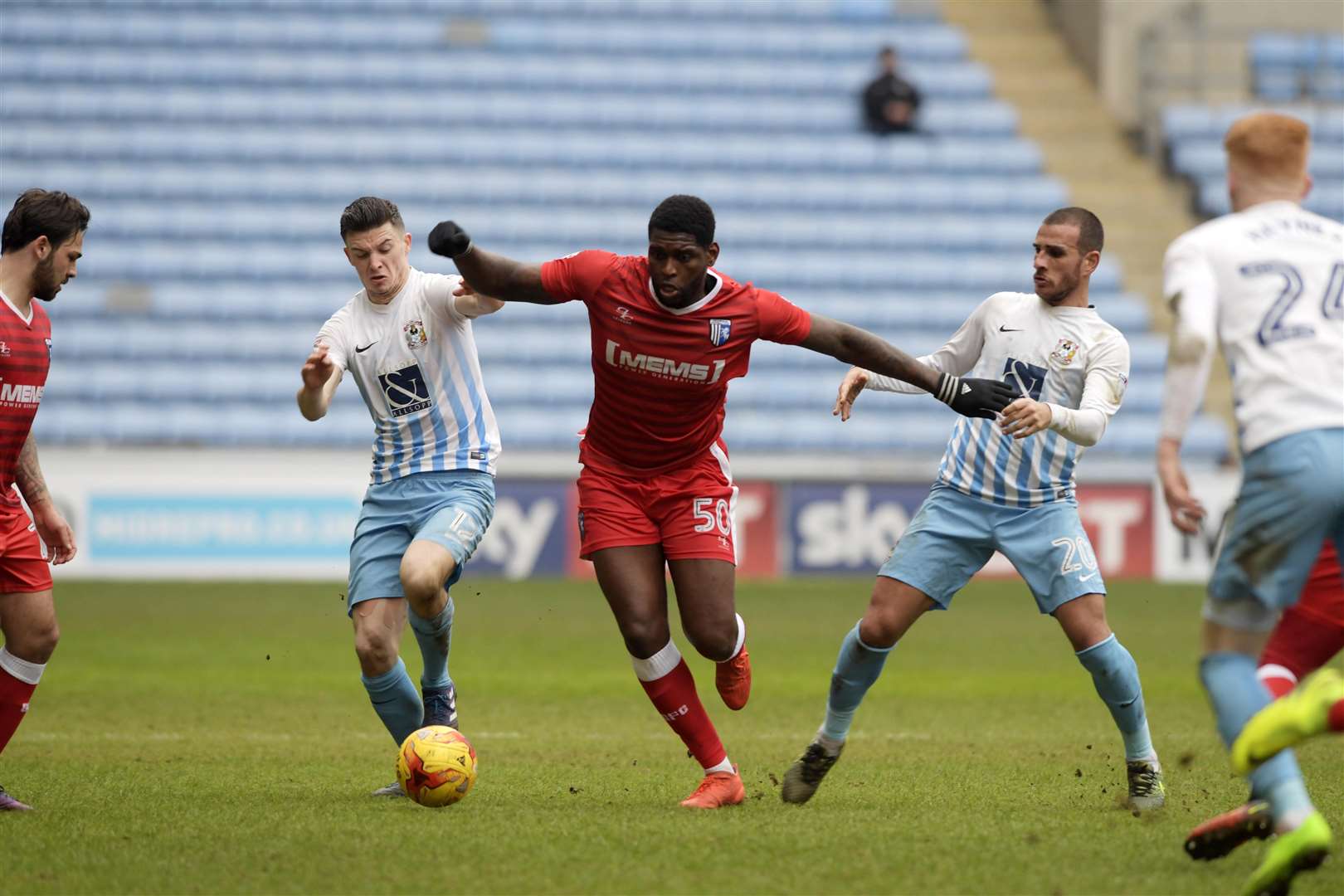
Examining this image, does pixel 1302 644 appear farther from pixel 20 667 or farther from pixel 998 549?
pixel 20 667

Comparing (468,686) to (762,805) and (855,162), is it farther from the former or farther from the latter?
(855,162)

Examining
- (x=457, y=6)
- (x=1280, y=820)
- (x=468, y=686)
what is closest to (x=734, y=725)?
(x=468, y=686)

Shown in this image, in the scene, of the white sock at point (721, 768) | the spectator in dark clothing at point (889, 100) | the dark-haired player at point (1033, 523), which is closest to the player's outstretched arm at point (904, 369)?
the dark-haired player at point (1033, 523)

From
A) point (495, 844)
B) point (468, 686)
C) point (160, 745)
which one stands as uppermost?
point (495, 844)

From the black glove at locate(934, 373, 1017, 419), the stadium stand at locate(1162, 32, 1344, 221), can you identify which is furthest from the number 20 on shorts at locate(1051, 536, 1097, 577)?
the stadium stand at locate(1162, 32, 1344, 221)

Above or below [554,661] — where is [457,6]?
above

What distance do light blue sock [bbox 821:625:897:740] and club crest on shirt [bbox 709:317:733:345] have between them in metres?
1.30

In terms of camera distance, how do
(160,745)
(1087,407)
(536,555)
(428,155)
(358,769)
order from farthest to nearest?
(428,155) < (536,555) < (160,745) < (358,769) < (1087,407)

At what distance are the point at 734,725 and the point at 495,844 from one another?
402cm

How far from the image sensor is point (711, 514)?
656cm

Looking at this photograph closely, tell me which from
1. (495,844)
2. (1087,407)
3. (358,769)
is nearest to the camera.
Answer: (495,844)

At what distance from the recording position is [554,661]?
12.5 meters

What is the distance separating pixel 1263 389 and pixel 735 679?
2.63m

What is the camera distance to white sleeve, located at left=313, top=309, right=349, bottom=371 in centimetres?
672
